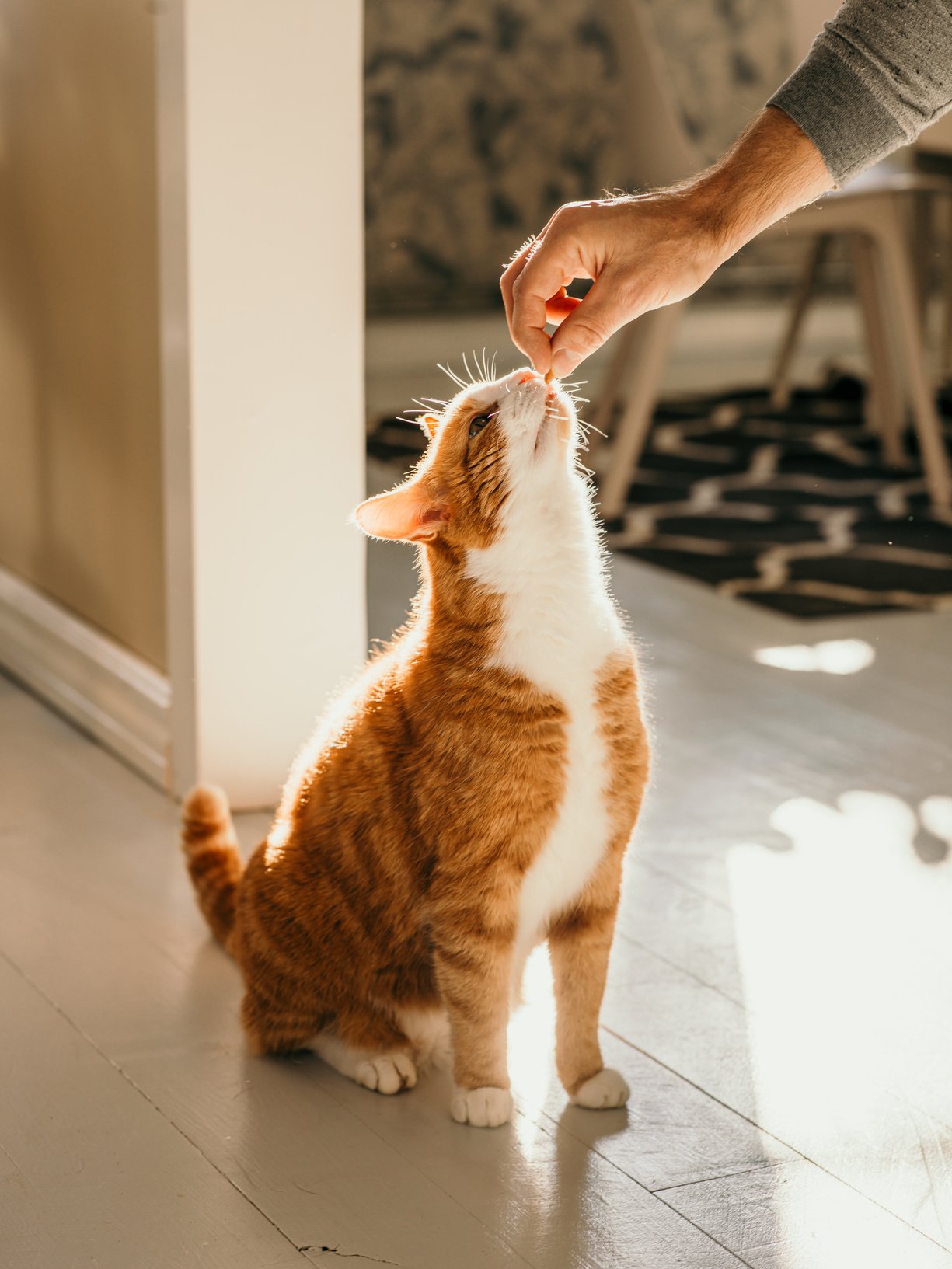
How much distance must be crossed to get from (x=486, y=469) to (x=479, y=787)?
0.88ft

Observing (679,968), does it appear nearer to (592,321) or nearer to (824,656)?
(592,321)

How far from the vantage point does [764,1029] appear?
1.62m

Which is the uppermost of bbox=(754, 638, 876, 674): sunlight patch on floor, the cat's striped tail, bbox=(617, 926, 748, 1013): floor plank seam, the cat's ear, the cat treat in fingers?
the cat's ear

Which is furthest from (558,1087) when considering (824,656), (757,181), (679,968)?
(824,656)

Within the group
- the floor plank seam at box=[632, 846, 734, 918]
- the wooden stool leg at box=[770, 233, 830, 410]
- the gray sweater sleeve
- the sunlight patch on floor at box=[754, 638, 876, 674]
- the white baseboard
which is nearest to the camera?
the gray sweater sleeve

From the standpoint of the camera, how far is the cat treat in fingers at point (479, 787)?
1.35 m

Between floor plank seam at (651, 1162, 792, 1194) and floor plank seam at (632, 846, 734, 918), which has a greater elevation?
floor plank seam at (651, 1162, 792, 1194)

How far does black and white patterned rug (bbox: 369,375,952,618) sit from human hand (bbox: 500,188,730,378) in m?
1.88

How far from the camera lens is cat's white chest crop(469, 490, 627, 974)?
4.43 ft

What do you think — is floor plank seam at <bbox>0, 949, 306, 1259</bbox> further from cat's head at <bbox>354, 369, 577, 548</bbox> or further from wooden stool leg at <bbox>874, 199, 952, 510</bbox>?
wooden stool leg at <bbox>874, 199, 952, 510</bbox>

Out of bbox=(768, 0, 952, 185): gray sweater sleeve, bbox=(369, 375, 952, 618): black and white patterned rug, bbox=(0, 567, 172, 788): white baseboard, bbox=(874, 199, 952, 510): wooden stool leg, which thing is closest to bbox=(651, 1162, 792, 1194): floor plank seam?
bbox=(768, 0, 952, 185): gray sweater sleeve

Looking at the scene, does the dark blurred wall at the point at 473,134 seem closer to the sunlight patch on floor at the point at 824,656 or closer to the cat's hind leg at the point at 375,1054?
the sunlight patch on floor at the point at 824,656

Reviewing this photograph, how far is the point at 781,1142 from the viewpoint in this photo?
4.64ft

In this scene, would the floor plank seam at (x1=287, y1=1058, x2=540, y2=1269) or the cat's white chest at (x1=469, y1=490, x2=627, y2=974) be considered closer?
the floor plank seam at (x1=287, y1=1058, x2=540, y2=1269)
